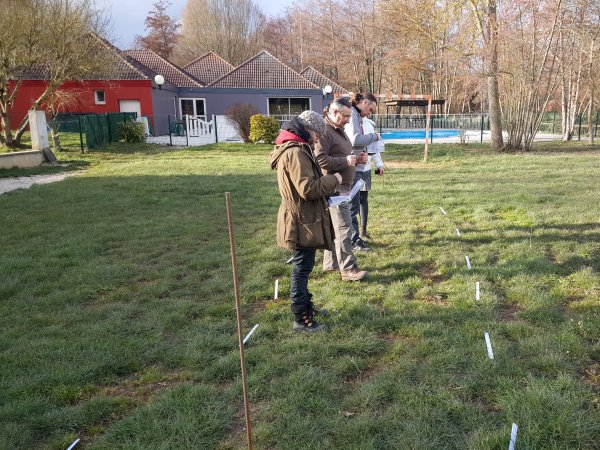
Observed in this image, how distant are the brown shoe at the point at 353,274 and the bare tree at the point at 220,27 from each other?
4858 centimetres

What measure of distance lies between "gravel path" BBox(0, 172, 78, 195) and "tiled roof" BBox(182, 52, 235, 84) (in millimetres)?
26318

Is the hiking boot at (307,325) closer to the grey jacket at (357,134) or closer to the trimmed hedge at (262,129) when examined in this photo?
the grey jacket at (357,134)

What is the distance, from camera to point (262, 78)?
34.5m

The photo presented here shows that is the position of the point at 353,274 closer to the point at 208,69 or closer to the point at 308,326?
the point at 308,326

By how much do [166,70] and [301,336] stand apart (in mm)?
34260

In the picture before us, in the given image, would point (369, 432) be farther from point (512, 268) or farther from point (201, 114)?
point (201, 114)

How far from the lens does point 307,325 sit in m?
3.90

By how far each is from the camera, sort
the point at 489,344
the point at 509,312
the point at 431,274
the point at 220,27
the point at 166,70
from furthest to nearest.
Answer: the point at 220,27
the point at 166,70
the point at 431,274
the point at 509,312
the point at 489,344

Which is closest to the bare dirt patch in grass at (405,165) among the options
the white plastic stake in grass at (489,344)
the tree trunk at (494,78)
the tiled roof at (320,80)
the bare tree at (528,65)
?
the tree trunk at (494,78)

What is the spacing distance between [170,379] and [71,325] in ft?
→ 4.33

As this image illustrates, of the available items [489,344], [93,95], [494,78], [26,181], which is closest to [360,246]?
[489,344]

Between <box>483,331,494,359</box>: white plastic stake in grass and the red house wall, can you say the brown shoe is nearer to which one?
<box>483,331,494,359</box>: white plastic stake in grass

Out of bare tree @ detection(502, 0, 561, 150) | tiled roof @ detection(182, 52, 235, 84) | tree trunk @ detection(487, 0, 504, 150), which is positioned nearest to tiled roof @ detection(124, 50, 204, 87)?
tiled roof @ detection(182, 52, 235, 84)

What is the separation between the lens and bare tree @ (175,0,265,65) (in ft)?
163
